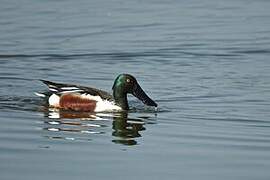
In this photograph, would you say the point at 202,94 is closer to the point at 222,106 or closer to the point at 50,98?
the point at 222,106

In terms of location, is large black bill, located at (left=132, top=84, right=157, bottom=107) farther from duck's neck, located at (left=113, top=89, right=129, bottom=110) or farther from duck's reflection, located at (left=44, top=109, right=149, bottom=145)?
duck's reflection, located at (left=44, top=109, right=149, bottom=145)

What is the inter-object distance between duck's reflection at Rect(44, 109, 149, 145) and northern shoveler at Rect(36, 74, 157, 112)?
18cm

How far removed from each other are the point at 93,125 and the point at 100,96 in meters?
1.52

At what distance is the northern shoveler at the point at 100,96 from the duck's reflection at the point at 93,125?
181 millimetres

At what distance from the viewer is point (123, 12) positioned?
71.7ft

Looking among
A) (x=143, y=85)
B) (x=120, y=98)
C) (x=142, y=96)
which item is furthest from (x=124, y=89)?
(x=143, y=85)

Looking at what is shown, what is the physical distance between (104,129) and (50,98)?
2.45 metres

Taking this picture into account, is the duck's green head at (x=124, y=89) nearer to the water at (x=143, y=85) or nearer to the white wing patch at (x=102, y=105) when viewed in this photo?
the white wing patch at (x=102, y=105)

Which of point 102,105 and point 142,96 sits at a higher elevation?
point 142,96

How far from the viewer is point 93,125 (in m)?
11.7

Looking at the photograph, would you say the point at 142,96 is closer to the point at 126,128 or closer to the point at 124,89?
the point at 124,89

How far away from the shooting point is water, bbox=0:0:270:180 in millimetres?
9000

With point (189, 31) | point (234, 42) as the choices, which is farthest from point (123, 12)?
point (234, 42)

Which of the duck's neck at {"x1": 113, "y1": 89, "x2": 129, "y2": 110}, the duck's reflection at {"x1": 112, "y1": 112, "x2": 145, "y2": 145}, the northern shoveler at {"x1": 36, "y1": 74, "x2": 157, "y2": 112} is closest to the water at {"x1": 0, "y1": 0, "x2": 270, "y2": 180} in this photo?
the duck's reflection at {"x1": 112, "y1": 112, "x2": 145, "y2": 145}
